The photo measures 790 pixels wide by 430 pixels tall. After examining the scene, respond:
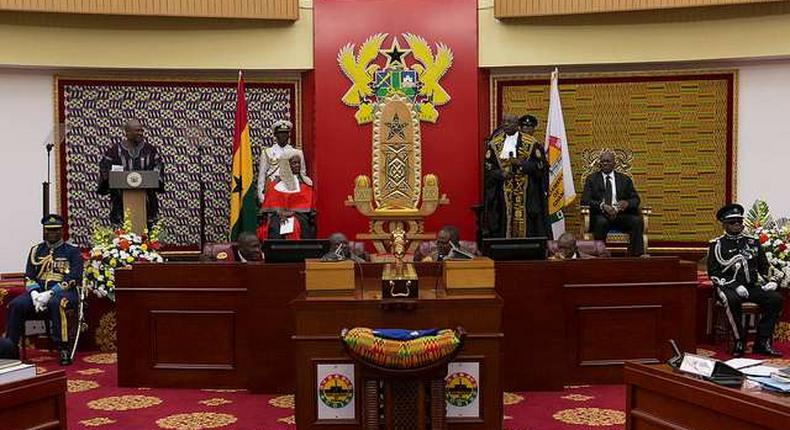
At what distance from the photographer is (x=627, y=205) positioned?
8.29 metres

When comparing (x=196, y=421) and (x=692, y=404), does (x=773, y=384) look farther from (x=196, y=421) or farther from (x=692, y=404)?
(x=196, y=421)

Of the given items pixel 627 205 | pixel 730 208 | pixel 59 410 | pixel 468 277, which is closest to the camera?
pixel 59 410

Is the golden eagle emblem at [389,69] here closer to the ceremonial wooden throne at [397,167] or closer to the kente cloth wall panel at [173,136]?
the kente cloth wall panel at [173,136]

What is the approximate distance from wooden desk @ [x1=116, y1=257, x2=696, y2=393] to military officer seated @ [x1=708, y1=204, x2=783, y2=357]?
3.63 ft

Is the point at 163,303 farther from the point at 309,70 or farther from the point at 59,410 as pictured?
Result: the point at 309,70

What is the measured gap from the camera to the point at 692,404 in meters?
2.93

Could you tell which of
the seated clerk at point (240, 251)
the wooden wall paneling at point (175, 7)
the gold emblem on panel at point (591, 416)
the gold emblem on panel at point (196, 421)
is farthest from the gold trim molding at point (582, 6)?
the gold emblem on panel at point (196, 421)

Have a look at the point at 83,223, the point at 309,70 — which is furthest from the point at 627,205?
the point at 83,223

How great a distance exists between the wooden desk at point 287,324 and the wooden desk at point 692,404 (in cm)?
233

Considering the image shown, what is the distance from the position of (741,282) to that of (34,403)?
5.82 m

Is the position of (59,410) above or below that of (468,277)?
below

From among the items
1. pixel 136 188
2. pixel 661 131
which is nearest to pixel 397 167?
pixel 136 188

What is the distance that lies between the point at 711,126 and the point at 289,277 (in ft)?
19.3

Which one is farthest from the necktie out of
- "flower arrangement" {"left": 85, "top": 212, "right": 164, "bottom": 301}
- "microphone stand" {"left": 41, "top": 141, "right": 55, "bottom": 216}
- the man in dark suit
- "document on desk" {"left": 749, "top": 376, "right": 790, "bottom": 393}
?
"microphone stand" {"left": 41, "top": 141, "right": 55, "bottom": 216}
